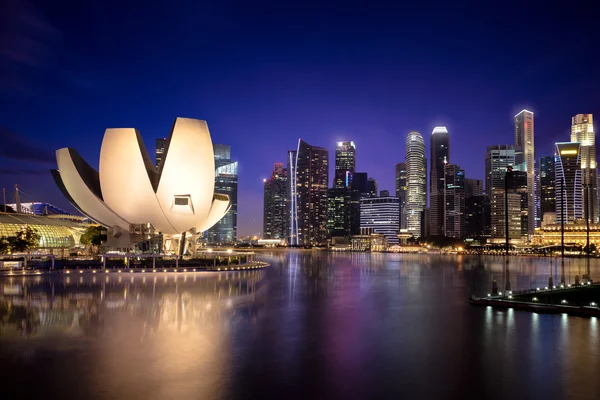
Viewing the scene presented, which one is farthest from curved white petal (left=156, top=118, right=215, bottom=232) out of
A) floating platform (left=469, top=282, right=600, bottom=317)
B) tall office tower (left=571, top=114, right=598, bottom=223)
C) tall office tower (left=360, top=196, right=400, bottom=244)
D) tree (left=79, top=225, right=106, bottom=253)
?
tall office tower (left=571, top=114, right=598, bottom=223)

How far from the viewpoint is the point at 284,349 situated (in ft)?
33.4

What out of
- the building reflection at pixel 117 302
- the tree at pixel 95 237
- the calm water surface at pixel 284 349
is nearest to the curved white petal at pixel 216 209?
the building reflection at pixel 117 302

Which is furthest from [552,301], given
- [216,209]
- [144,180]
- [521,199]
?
[521,199]

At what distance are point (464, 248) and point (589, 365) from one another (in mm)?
140027

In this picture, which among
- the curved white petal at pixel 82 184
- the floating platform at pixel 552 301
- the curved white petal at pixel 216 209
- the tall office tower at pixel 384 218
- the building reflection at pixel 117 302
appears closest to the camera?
the building reflection at pixel 117 302

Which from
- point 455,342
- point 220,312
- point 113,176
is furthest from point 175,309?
point 113,176

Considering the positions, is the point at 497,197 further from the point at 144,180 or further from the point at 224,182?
the point at 144,180

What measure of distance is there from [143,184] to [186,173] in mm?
3203

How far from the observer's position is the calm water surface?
301 inches

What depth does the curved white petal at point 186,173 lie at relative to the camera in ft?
106

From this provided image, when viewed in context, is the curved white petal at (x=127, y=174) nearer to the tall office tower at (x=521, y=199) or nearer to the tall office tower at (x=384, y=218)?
the tall office tower at (x=521, y=199)

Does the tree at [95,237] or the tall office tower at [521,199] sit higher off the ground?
the tall office tower at [521,199]

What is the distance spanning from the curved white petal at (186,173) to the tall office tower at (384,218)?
159831 mm

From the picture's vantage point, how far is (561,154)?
481ft
